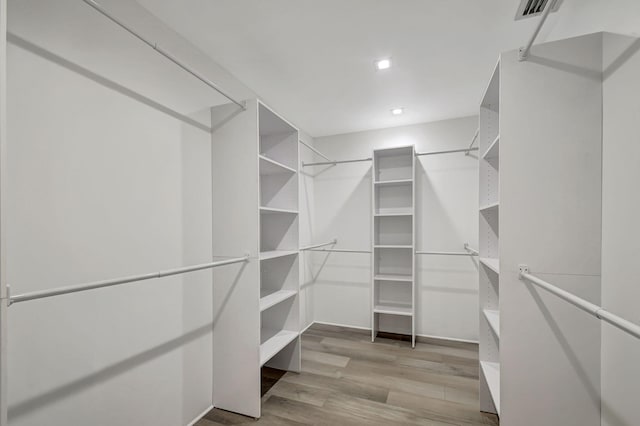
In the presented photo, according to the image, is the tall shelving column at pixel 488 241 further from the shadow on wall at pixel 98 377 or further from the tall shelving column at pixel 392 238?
the shadow on wall at pixel 98 377

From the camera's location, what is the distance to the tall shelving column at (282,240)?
244 cm

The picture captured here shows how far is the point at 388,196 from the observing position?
345cm

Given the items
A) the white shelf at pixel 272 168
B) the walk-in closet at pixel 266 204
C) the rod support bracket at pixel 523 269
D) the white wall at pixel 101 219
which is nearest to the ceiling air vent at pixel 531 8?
the walk-in closet at pixel 266 204

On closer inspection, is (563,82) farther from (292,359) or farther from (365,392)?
(292,359)

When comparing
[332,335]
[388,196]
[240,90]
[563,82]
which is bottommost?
[332,335]

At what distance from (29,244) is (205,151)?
1123 mm

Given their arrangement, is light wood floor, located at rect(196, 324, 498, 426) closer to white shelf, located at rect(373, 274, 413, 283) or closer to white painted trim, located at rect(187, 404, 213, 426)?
white painted trim, located at rect(187, 404, 213, 426)

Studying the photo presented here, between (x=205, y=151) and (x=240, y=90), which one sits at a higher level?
(x=240, y=90)

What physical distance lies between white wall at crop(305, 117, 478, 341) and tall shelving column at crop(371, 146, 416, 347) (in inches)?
5.3

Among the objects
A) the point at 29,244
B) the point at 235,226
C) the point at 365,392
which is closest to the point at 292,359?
the point at 365,392

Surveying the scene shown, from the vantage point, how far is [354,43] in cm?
185

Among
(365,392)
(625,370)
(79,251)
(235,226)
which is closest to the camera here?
(625,370)

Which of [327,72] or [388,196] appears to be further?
[388,196]

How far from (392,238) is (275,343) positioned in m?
1.91
